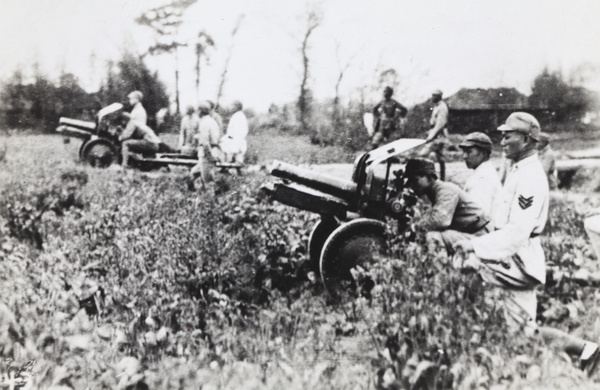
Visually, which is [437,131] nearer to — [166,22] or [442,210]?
[442,210]

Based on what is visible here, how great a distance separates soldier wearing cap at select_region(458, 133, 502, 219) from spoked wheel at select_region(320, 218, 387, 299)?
72 cm

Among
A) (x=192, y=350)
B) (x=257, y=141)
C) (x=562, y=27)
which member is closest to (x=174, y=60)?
(x=257, y=141)

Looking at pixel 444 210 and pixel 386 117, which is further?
pixel 386 117

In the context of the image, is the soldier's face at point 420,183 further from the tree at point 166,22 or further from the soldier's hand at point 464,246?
the tree at point 166,22

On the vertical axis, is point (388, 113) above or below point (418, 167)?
above

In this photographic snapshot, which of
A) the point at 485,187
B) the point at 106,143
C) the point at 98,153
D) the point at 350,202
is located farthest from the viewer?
the point at 106,143

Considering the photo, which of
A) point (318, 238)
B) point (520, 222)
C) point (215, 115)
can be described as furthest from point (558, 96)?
point (215, 115)

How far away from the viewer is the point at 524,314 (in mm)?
3861

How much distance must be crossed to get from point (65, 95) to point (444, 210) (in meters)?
2.99

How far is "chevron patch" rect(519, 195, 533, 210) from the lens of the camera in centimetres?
393

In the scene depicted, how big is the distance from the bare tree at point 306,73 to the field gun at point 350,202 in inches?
18.7

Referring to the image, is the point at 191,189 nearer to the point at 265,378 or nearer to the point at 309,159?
the point at 309,159

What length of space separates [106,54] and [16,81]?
2.30 ft

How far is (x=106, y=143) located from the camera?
5160 millimetres
